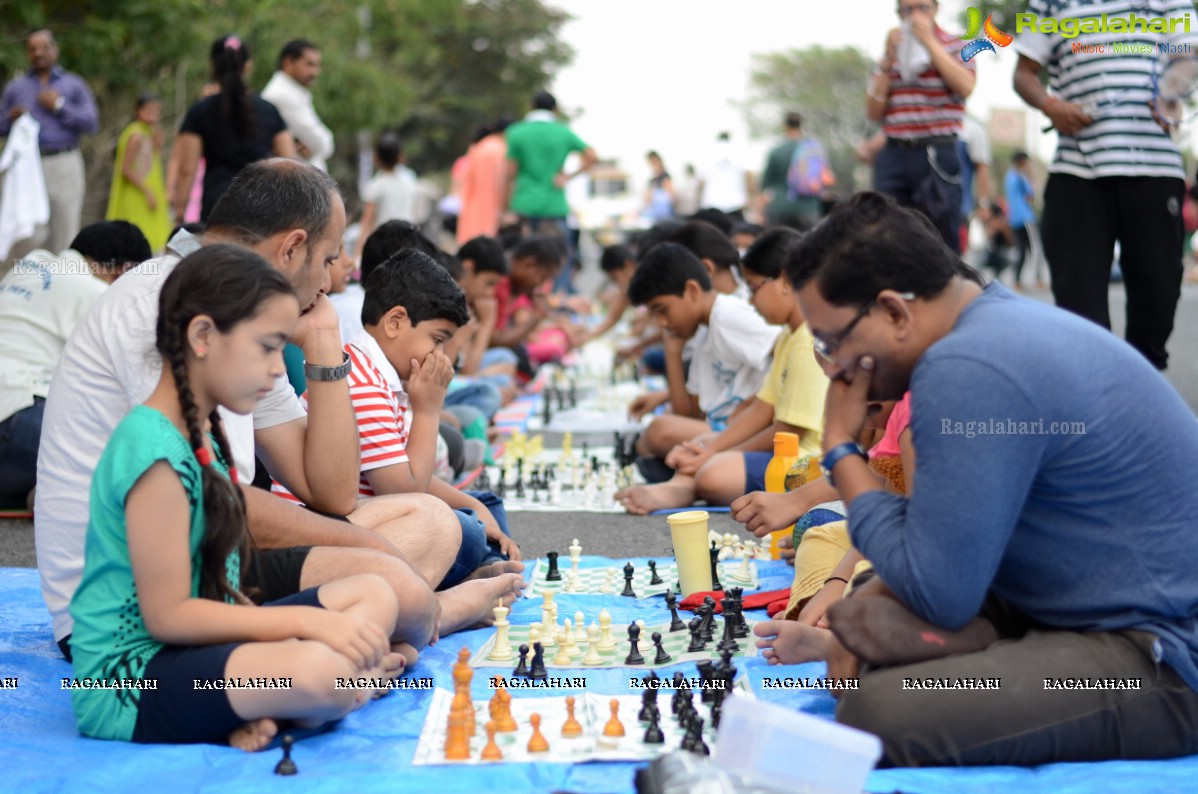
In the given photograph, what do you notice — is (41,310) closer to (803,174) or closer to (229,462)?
(229,462)

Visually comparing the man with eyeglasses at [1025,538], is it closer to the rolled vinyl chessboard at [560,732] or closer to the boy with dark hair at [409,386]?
the rolled vinyl chessboard at [560,732]

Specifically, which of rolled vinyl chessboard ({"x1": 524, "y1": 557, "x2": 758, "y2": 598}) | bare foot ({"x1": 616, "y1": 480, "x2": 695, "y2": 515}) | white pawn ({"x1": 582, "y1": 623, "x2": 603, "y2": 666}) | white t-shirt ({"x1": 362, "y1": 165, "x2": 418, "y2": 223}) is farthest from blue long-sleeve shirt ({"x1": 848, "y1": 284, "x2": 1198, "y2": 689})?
white t-shirt ({"x1": 362, "y1": 165, "x2": 418, "y2": 223})

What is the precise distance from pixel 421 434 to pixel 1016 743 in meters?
2.23

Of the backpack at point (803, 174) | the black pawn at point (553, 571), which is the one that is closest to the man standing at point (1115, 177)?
the black pawn at point (553, 571)

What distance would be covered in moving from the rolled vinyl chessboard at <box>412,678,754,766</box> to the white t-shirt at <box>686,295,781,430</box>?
10.4 feet

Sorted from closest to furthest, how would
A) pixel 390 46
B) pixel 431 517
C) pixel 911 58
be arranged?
pixel 431 517 → pixel 911 58 → pixel 390 46

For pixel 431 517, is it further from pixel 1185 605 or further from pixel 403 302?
pixel 1185 605

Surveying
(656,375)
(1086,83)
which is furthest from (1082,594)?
(656,375)

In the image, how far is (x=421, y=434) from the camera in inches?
177

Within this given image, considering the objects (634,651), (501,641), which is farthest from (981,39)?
(501,641)

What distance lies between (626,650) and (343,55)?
2267 cm

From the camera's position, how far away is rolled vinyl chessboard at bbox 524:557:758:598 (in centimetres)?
478

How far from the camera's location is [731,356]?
6723 mm

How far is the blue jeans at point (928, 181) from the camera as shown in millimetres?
7582
